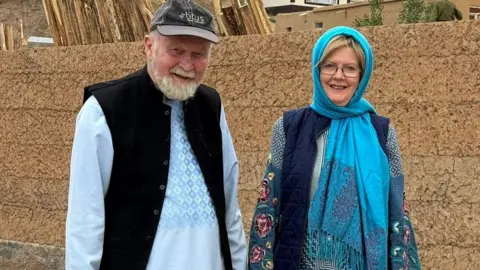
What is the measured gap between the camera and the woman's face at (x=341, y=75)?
2.96 m

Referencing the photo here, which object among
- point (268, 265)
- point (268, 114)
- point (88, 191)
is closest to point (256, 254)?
point (268, 265)

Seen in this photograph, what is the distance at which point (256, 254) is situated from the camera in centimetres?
309

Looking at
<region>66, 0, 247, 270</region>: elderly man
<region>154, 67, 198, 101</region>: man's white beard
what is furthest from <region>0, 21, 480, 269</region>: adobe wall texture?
<region>154, 67, 198, 101</region>: man's white beard

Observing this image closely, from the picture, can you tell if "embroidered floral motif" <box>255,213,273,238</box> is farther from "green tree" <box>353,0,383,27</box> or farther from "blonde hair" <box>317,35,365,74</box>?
"green tree" <box>353,0,383,27</box>

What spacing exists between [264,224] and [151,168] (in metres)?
0.53

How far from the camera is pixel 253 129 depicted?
18.1 ft

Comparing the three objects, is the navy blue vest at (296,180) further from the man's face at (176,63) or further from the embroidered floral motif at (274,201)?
the man's face at (176,63)

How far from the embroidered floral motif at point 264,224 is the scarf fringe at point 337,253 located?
0.69 ft

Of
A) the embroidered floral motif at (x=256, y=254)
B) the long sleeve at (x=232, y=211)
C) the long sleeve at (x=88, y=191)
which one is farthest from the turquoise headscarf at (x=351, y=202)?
the long sleeve at (x=88, y=191)

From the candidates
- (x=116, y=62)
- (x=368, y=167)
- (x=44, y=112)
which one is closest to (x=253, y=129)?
(x=116, y=62)

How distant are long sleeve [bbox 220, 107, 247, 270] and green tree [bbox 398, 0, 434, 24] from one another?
314 centimetres

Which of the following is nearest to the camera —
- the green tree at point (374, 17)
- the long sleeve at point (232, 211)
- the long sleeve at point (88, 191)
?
the long sleeve at point (88, 191)

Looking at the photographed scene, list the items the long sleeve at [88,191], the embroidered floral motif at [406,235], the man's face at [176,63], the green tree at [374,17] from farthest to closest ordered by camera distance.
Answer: the green tree at [374,17] < the embroidered floral motif at [406,235] < the man's face at [176,63] < the long sleeve at [88,191]

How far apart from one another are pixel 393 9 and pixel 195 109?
4574 millimetres
